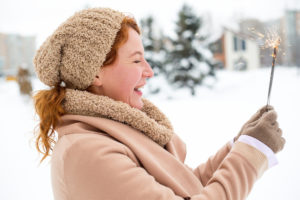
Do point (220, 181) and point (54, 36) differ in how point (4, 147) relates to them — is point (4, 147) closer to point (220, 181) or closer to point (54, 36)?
point (54, 36)

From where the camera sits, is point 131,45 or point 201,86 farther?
point 201,86

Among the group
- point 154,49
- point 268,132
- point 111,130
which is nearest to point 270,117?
point 268,132

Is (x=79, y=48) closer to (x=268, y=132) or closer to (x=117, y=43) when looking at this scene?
(x=117, y=43)

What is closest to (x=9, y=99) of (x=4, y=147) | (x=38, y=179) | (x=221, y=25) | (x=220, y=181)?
(x=4, y=147)

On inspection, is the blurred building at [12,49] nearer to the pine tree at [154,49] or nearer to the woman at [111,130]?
the pine tree at [154,49]

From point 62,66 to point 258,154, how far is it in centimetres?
86

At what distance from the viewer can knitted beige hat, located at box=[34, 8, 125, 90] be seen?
93cm

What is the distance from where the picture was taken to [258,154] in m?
0.87

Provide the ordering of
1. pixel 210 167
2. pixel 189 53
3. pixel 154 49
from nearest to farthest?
1. pixel 210 167
2. pixel 189 53
3. pixel 154 49

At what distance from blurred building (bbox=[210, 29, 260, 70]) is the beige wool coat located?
39.3 feet

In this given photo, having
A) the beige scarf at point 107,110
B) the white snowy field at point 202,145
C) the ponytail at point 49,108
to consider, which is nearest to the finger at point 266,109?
the beige scarf at point 107,110

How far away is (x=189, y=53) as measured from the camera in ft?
38.3

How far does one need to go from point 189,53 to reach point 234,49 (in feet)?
14.9

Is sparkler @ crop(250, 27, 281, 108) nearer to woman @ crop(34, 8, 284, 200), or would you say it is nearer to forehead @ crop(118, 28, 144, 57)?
woman @ crop(34, 8, 284, 200)
